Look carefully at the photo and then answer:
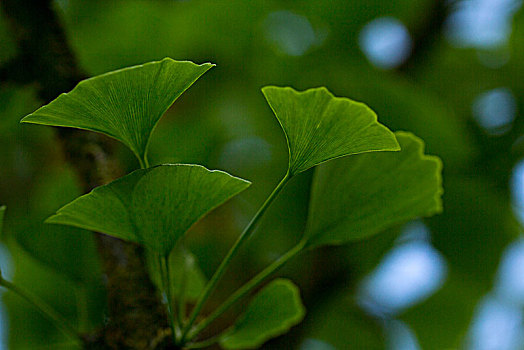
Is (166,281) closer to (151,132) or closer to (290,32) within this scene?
(151,132)

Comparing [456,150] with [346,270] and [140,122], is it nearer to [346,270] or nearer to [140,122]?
[346,270]

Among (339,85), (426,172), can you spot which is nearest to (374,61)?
(339,85)

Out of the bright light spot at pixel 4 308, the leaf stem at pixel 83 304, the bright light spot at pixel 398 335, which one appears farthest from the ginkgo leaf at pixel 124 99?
the bright light spot at pixel 398 335

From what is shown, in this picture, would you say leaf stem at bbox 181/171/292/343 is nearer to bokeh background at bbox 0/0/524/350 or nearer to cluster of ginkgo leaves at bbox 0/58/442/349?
cluster of ginkgo leaves at bbox 0/58/442/349

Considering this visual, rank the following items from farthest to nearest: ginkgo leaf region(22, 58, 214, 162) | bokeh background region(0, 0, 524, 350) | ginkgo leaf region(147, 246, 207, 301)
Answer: bokeh background region(0, 0, 524, 350)
ginkgo leaf region(147, 246, 207, 301)
ginkgo leaf region(22, 58, 214, 162)

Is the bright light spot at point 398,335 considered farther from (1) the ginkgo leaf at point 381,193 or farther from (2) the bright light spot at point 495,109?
(1) the ginkgo leaf at point 381,193

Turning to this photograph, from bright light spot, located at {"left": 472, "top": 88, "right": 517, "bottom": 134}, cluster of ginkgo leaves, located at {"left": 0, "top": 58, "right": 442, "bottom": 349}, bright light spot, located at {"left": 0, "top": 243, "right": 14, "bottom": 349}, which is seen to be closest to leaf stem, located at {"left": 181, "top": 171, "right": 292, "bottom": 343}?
cluster of ginkgo leaves, located at {"left": 0, "top": 58, "right": 442, "bottom": 349}

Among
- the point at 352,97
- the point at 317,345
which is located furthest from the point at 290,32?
the point at 317,345

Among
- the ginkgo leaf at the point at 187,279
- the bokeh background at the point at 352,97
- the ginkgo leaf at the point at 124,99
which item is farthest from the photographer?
the bokeh background at the point at 352,97
